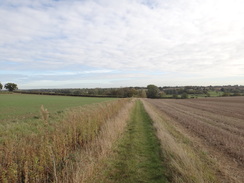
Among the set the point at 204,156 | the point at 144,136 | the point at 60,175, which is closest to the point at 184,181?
the point at 204,156

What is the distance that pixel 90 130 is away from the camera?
332 inches

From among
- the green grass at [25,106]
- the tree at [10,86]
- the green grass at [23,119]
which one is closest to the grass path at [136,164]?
the green grass at [23,119]

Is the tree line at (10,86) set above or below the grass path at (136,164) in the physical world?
above

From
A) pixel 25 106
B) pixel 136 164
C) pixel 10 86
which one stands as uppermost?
pixel 10 86

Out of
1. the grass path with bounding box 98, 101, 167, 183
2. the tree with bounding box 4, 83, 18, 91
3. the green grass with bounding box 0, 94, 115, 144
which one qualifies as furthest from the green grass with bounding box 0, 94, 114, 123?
the tree with bounding box 4, 83, 18, 91

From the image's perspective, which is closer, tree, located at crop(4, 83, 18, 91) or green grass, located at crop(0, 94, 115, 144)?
green grass, located at crop(0, 94, 115, 144)

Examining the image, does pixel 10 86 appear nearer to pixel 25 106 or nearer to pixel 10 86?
pixel 10 86

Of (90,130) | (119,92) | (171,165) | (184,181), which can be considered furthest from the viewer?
(119,92)

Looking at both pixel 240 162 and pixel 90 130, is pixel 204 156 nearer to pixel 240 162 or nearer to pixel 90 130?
pixel 240 162

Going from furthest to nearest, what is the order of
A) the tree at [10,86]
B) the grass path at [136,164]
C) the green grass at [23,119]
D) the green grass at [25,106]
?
the tree at [10,86] < the green grass at [25,106] < the green grass at [23,119] < the grass path at [136,164]

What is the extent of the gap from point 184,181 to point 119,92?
10740 cm

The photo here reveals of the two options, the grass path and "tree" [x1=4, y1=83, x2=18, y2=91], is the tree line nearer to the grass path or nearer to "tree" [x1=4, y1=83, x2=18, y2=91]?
"tree" [x1=4, y1=83, x2=18, y2=91]

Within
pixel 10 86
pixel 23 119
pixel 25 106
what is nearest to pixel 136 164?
pixel 23 119

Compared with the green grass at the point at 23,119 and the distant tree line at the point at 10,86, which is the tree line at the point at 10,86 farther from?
→ the green grass at the point at 23,119
